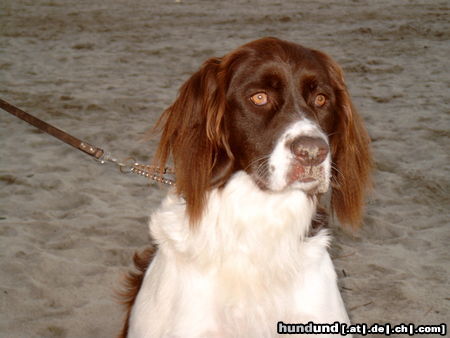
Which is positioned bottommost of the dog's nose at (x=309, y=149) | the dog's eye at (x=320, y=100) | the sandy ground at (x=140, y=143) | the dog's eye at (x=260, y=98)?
the sandy ground at (x=140, y=143)

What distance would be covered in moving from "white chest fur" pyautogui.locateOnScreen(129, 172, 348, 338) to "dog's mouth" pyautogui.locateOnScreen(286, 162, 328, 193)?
0.54 feet

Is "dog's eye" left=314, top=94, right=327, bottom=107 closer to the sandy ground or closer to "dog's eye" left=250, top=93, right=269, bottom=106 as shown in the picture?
"dog's eye" left=250, top=93, right=269, bottom=106

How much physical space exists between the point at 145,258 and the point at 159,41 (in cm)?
891

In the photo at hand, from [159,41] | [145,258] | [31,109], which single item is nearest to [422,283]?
[145,258]

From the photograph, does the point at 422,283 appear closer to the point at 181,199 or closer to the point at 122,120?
the point at 181,199

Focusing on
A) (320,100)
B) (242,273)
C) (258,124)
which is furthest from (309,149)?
(242,273)

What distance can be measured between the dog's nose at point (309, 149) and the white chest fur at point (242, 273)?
0.28 metres

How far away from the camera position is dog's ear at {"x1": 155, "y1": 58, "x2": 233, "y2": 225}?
279 centimetres

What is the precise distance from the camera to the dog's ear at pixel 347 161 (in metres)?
3.00

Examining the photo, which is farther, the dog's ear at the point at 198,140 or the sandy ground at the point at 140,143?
the sandy ground at the point at 140,143

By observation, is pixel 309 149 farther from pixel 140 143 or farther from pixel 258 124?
pixel 140 143

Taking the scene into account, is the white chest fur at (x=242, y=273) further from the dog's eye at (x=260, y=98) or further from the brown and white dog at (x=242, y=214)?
the dog's eye at (x=260, y=98)

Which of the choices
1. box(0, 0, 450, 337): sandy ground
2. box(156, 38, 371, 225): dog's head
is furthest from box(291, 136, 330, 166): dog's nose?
box(0, 0, 450, 337): sandy ground

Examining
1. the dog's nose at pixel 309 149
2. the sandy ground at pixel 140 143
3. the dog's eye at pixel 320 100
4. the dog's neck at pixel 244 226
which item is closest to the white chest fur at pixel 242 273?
the dog's neck at pixel 244 226
